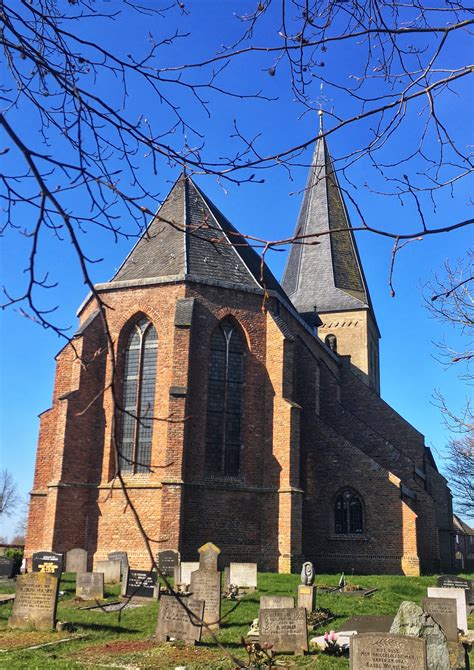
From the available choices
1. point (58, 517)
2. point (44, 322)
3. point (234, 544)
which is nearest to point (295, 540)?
point (234, 544)

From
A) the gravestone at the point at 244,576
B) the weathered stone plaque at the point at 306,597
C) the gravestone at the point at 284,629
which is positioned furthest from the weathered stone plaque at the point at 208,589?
the gravestone at the point at 244,576

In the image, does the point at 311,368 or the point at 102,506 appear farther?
the point at 311,368

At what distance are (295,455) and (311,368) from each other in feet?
13.9

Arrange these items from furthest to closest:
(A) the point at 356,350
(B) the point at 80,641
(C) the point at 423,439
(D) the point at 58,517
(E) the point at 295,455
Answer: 1. (A) the point at 356,350
2. (C) the point at 423,439
3. (E) the point at 295,455
4. (D) the point at 58,517
5. (B) the point at 80,641

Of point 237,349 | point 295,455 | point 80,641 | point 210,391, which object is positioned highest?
point 237,349

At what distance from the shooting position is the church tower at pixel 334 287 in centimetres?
3628

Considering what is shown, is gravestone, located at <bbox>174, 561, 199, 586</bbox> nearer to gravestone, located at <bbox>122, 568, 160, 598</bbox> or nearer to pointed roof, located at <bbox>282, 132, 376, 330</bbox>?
gravestone, located at <bbox>122, 568, 160, 598</bbox>

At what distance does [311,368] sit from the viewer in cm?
2314

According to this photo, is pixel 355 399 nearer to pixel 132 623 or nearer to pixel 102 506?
pixel 102 506

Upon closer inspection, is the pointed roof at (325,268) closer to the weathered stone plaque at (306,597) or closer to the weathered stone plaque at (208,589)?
the weathered stone plaque at (306,597)

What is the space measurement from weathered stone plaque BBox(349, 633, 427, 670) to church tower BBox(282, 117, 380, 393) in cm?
2748

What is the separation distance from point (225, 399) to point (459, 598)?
10.4 metres

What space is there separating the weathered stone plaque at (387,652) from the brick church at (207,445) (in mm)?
11663

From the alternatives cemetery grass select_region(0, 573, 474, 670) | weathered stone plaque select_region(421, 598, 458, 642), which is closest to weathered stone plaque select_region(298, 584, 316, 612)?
cemetery grass select_region(0, 573, 474, 670)
